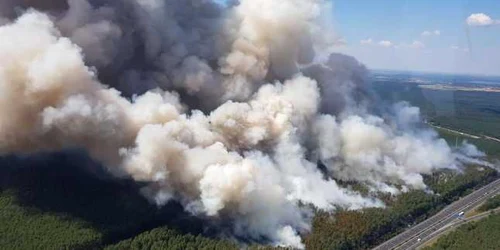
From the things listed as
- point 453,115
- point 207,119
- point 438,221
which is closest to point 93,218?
point 207,119

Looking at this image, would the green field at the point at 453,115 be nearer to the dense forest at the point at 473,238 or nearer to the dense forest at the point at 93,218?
the dense forest at the point at 473,238

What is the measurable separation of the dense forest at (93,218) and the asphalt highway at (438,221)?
3.93 ft

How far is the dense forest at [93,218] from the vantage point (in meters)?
31.7

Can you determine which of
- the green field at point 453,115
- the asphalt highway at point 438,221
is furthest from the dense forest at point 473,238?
the green field at point 453,115

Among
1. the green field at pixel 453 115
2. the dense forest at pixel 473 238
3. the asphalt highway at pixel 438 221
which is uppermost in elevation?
the green field at pixel 453 115

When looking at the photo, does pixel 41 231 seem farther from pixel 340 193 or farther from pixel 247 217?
pixel 340 193

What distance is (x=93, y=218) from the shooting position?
33875 mm

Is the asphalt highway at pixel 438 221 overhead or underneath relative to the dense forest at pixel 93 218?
underneath

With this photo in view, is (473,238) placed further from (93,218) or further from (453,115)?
(453,115)

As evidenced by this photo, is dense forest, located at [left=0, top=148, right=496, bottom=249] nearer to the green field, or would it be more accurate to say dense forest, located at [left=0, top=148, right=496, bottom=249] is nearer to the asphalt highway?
the asphalt highway

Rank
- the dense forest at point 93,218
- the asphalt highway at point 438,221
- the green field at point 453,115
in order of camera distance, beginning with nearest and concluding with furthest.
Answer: the dense forest at point 93,218 < the asphalt highway at point 438,221 < the green field at point 453,115

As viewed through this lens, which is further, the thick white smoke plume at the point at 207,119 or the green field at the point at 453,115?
the green field at the point at 453,115

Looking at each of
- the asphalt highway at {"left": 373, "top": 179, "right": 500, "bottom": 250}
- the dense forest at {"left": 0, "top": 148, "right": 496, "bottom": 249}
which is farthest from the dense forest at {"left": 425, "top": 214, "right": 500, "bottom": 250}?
the dense forest at {"left": 0, "top": 148, "right": 496, "bottom": 249}

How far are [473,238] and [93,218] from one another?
85.1 ft
